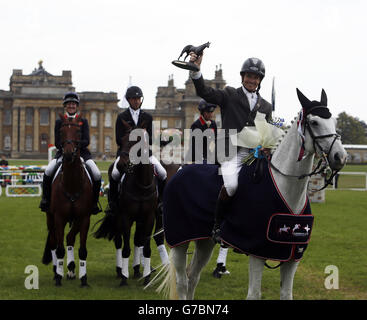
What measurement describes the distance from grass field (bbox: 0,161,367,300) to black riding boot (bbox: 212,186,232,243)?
242cm

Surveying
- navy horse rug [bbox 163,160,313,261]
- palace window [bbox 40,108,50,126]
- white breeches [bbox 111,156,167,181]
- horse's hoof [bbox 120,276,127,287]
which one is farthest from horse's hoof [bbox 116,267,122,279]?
palace window [bbox 40,108,50,126]

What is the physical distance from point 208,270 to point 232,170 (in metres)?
4.85

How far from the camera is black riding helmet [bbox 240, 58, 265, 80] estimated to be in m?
5.66

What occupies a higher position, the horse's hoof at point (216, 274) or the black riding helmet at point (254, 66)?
the black riding helmet at point (254, 66)

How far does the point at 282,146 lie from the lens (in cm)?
518

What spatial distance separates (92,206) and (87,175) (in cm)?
51

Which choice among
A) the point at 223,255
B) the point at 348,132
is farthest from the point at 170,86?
the point at 223,255

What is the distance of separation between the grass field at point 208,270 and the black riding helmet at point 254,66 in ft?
11.3

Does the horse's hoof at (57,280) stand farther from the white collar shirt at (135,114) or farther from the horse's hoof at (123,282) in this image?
the white collar shirt at (135,114)

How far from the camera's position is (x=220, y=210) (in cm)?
541

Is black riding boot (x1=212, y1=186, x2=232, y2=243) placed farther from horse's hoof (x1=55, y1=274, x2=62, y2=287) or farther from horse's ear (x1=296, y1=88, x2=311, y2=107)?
horse's hoof (x1=55, y1=274, x2=62, y2=287)

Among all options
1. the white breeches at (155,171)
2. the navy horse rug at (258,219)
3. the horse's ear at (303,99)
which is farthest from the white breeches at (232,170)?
the white breeches at (155,171)

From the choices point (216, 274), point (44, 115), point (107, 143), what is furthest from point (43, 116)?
point (216, 274)

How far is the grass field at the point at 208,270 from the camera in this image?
785cm
